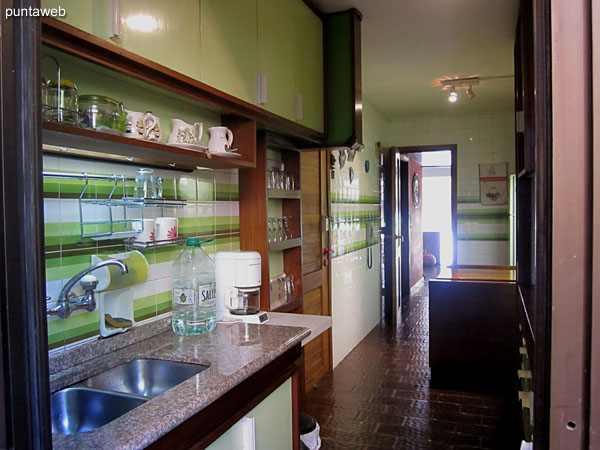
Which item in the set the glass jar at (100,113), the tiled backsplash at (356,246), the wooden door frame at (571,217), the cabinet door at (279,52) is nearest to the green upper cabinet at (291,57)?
the cabinet door at (279,52)

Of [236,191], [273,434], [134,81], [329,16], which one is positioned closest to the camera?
[134,81]

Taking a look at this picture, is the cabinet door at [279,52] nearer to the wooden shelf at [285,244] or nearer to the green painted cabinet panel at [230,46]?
the green painted cabinet panel at [230,46]

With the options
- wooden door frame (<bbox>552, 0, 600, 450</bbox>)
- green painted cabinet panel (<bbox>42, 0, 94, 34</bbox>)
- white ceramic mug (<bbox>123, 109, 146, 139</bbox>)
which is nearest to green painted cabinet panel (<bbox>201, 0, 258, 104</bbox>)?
white ceramic mug (<bbox>123, 109, 146, 139</bbox>)

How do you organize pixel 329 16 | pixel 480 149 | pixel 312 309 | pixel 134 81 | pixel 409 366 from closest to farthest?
pixel 134 81
pixel 329 16
pixel 312 309
pixel 409 366
pixel 480 149

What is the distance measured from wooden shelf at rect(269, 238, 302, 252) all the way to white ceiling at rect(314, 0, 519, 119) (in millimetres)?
1425

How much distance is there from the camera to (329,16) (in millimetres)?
2941

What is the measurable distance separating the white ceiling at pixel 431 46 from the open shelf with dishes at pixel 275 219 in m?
0.98

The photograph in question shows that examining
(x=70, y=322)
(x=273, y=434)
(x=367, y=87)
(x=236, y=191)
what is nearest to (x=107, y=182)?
(x=70, y=322)

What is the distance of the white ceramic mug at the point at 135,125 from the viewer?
5.18 feet

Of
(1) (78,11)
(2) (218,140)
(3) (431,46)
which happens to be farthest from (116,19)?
(3) (431,46)

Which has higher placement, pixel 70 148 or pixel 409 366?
pixel 70 148

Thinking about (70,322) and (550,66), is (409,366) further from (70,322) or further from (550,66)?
(550,66)

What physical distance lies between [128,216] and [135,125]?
372 millimetres

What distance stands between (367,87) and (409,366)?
265 cm
